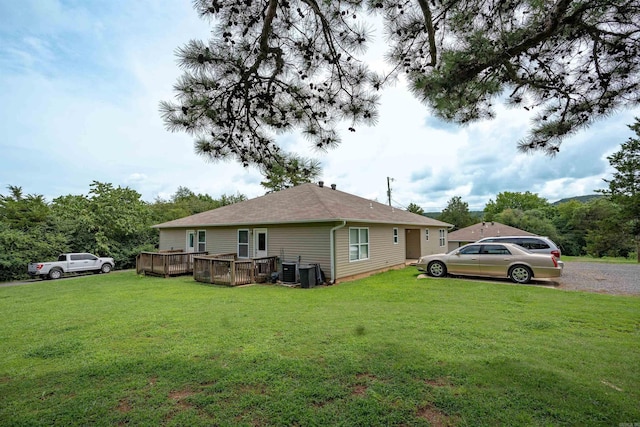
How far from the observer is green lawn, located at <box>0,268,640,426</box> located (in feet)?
8.77

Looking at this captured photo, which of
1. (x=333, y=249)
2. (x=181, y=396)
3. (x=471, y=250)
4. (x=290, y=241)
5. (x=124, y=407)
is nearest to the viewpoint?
(x=124, y=407)

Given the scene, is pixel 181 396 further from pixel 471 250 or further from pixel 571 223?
pixel 571 223

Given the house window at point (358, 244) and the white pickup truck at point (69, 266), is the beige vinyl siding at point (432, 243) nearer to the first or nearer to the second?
the house window at point (358, 244)

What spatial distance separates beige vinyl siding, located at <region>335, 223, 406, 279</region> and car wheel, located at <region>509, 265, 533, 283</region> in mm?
5105

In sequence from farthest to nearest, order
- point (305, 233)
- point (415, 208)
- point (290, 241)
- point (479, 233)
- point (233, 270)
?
point (415, 208) < point (479, 233) < point (290, 241) < point (305, 233) < point (233, 270)

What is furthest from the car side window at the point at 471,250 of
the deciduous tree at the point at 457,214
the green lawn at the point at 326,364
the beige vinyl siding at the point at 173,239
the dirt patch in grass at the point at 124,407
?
the deciduous tree at the point at 457,214

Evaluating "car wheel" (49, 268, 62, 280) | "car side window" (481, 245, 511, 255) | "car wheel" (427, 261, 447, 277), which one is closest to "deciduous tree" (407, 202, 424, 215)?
"car wheel" (427, 261, 447, 277)

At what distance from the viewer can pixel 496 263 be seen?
1039cm

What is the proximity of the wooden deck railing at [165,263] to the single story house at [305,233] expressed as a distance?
1488 millimetres

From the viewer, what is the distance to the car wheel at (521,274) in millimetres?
9852

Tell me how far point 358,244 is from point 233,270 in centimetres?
497

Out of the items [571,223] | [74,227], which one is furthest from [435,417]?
[571,223]

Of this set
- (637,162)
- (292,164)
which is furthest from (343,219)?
(637,162)

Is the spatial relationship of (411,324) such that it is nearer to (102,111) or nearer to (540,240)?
(102,111)
